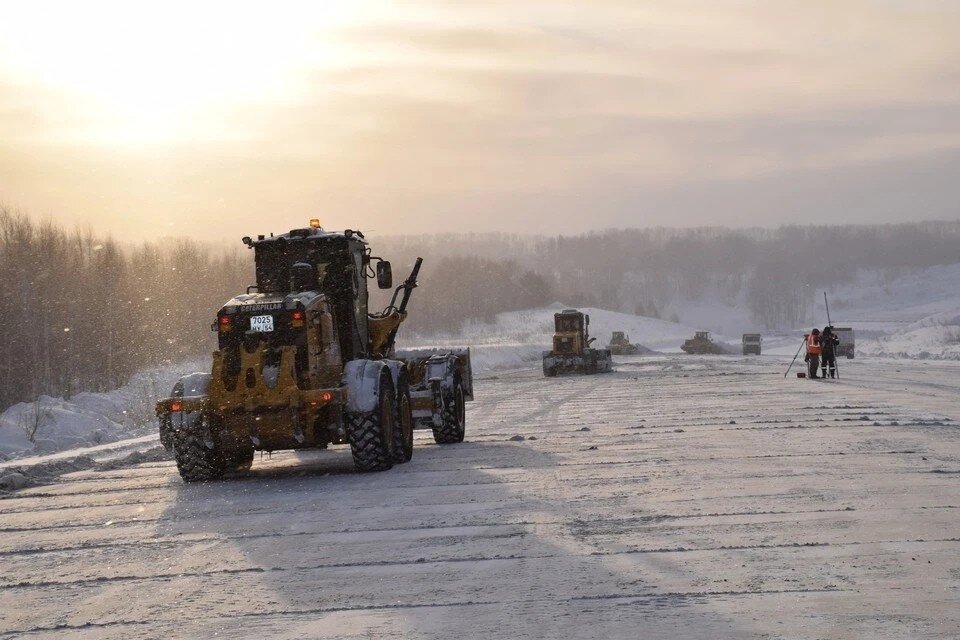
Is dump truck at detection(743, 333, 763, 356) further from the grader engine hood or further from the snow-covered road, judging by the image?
the grader engine hood

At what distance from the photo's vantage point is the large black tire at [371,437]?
44.0ft

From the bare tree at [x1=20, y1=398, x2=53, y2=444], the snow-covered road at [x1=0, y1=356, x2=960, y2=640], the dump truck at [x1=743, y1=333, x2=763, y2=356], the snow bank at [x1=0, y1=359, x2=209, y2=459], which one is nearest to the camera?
the snow-covered road at [x1=0, y1=356, x2=960, y2=640]

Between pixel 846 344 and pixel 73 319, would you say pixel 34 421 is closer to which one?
pixel 73 319

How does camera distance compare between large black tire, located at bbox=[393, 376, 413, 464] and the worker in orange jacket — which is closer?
large black tire, located at bbox=[393, 376, 413, 464]

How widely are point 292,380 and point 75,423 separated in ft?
39.1

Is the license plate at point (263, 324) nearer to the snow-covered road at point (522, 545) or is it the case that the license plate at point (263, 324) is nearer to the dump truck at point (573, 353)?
the snow-covered road at point (522, 545)

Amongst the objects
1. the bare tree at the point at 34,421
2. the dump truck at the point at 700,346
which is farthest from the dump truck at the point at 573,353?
the dump truck at the point at 700,346

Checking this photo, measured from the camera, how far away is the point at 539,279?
176 metres

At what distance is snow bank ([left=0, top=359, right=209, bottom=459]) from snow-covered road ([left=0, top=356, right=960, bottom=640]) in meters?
4.62

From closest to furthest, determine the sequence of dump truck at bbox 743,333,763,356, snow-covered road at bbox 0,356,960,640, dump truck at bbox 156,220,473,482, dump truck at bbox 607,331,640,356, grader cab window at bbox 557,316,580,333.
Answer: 1. snow-covered road at bbox 0,356,960,640
2. dump truck at bbox 156,220,473,482
3. grader cab window at bbox 557,316,580,333
4. dump truck at bbox 743,333,763,356
5. dump truck at bbox 607,331,640,356

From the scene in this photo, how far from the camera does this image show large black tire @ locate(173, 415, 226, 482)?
522 inches

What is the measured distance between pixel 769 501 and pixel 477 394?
80.2 ft

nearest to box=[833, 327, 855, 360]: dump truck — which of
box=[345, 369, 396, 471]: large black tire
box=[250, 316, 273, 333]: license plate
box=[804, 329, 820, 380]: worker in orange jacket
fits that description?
box=[804, 329, 820, 380]: worker in orange jacket

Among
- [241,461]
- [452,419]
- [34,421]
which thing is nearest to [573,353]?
[34,421]
